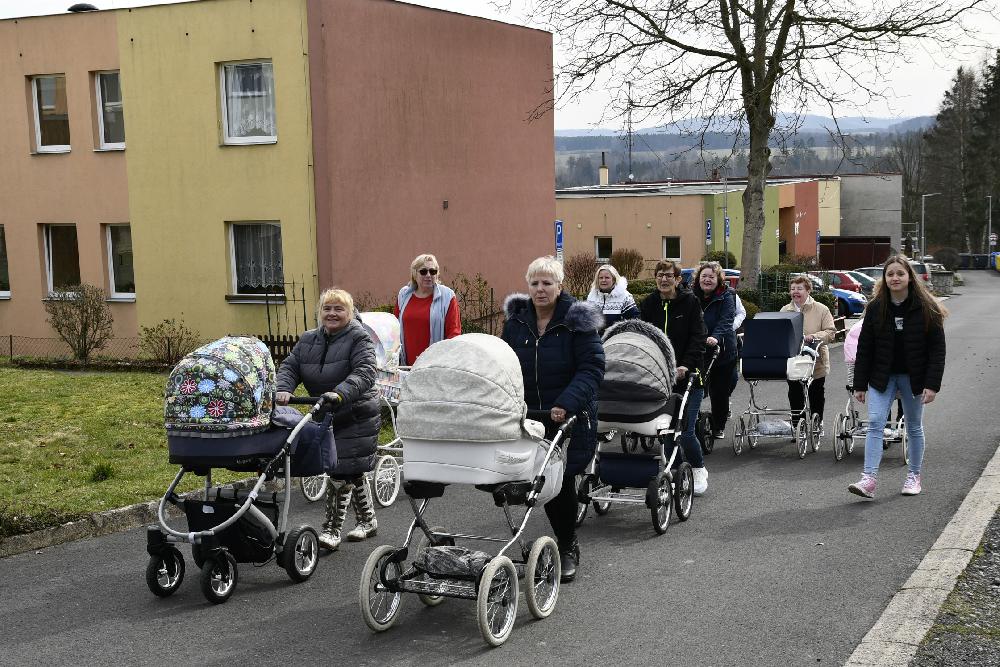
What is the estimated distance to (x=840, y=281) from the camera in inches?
1766

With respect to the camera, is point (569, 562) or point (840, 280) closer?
point (569, 562)

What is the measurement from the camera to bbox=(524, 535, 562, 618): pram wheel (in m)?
6.43

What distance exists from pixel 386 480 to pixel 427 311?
1.60 metres

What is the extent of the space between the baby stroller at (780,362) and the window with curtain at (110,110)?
16.5 meters

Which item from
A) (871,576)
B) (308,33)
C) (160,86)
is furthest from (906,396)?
(160,86)

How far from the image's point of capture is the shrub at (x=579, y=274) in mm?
37625

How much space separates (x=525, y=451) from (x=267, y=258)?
16.9 meters

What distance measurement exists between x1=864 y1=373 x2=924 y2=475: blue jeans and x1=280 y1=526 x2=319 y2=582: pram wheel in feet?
15.5

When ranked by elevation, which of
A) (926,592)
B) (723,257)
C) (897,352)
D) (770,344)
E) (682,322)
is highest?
(682,322)

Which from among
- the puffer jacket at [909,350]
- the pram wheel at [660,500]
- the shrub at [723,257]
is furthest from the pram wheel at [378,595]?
the shrub at [723,257]

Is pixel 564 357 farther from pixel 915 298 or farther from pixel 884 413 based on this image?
pixel 915 298

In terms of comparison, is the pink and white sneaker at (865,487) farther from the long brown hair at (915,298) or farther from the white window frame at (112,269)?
the white window frame at (112,269)

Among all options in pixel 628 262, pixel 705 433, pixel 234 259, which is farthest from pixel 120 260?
pixel 628 262

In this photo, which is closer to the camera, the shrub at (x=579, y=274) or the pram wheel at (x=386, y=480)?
the pram wheel at (x=386, y=480)
